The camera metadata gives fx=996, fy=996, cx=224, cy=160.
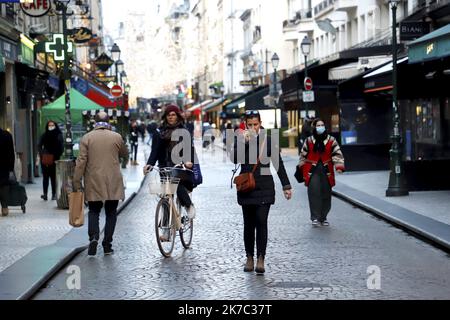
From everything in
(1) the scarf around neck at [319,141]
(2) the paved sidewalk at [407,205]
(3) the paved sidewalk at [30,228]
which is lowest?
(2) the paved sidewalk at [407,205]

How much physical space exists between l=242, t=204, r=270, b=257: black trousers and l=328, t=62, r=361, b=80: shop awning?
27.1m

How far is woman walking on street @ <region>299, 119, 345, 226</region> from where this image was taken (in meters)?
16.6

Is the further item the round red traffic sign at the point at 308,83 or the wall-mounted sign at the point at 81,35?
the round red traffic sign at the point at 308,83

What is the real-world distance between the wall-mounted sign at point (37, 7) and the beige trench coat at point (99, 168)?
1246 cm

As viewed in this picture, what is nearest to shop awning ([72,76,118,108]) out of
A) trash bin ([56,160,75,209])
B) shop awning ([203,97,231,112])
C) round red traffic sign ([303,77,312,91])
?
round red traffic sign ([303,77,312,91])

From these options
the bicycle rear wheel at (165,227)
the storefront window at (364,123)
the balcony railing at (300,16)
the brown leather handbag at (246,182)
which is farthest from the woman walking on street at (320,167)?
the balcony railing at (300,16)

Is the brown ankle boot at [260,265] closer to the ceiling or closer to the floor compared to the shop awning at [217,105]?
closer to the floor

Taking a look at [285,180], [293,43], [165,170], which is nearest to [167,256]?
[165,170]

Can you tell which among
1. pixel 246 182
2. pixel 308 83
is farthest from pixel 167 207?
pixel 308 83

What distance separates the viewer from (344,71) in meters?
39.5

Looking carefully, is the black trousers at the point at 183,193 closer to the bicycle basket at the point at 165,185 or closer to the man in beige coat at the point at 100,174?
the bicycle basket at the point at 165,185

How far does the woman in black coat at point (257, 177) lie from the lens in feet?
36.8

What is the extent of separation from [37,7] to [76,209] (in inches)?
518

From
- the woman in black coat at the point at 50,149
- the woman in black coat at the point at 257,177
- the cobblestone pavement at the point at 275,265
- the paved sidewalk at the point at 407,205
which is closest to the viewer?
the cobblestone pavement at the point at 275,265
